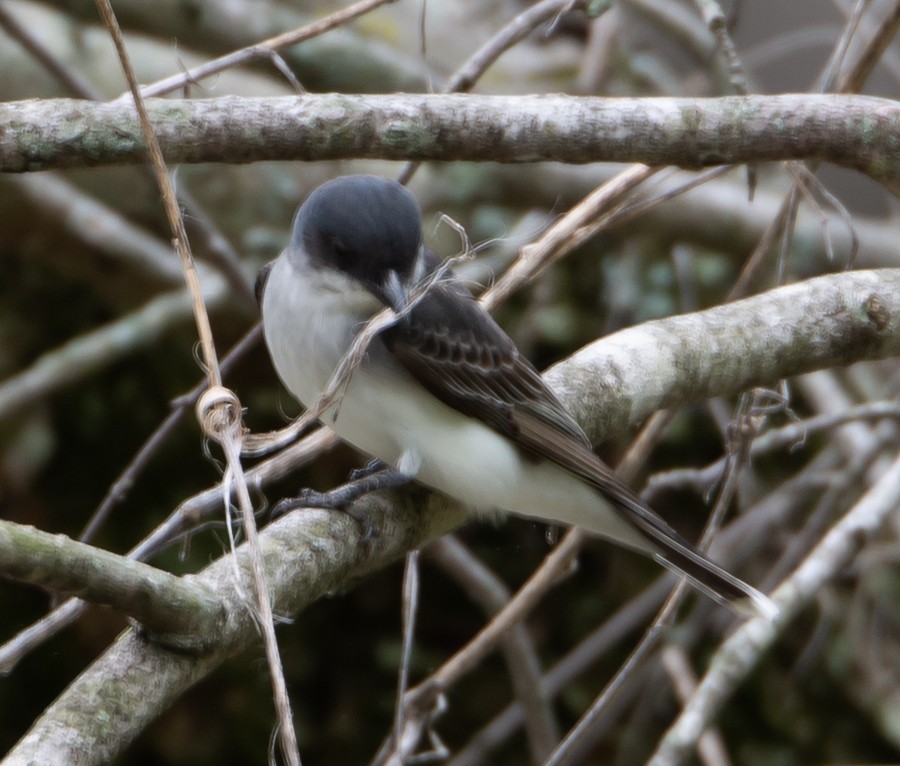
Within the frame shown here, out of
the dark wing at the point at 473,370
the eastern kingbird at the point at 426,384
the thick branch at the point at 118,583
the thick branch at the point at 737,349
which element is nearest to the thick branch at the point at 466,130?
the thick branch at the point at 737,349

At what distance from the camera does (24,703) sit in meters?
4.84

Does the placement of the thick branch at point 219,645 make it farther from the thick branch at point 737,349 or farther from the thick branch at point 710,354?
the thick branch at point 737,349

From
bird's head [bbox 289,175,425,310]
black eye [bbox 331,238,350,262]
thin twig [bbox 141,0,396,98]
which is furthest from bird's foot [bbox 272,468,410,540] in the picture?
thin twig [bbox 141,0,396,98]

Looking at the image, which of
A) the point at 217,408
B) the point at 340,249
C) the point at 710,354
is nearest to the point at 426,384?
the point at 340,249

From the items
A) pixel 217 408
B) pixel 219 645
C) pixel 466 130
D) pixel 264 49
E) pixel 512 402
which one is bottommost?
pixel 219 645

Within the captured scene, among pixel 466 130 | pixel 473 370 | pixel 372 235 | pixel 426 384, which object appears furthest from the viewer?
pixel 473 370

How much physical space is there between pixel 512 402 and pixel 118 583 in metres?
1.52

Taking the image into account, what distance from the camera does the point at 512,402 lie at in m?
2.91

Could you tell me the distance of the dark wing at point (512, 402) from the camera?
9.09 feet

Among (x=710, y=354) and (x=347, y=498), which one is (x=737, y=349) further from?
(x=347, y=498)

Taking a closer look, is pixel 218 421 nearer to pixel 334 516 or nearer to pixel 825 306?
pixel 334 516

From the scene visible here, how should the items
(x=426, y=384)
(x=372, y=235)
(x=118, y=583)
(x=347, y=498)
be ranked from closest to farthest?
(x=118, y=583) → (x=347, y=498) → (x=372, y=235) → (x=426, y=384)

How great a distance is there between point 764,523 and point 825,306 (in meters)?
1.95

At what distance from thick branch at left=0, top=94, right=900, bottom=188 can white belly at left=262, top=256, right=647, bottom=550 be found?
62 centimetres
